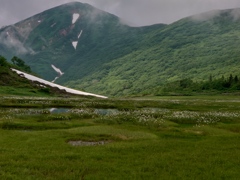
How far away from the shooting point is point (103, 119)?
44.7 metres

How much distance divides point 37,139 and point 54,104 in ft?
144

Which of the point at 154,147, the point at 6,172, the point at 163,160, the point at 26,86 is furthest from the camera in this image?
the point at 26,86

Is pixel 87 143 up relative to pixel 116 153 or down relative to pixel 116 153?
down

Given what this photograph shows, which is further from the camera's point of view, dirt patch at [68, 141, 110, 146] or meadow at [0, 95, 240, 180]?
dirt patch at [68, 141, 110, 146]

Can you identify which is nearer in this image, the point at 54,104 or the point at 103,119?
the point at 103,119

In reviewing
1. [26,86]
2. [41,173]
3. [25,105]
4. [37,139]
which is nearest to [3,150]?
[37,139]

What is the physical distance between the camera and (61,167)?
2017cm

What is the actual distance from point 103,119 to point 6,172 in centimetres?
2625

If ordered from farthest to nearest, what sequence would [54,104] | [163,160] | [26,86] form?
1. [26,86]
2. [54,104]
3. [163,160]

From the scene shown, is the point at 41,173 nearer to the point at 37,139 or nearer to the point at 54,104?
the point at 37,139

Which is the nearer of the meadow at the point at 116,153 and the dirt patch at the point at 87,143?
the meadow at the point at 116,153

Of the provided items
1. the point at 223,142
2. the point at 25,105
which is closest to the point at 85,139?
the point at 223,142

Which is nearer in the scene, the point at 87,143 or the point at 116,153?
the point at 116,153

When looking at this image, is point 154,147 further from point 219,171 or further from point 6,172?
point 6,172
